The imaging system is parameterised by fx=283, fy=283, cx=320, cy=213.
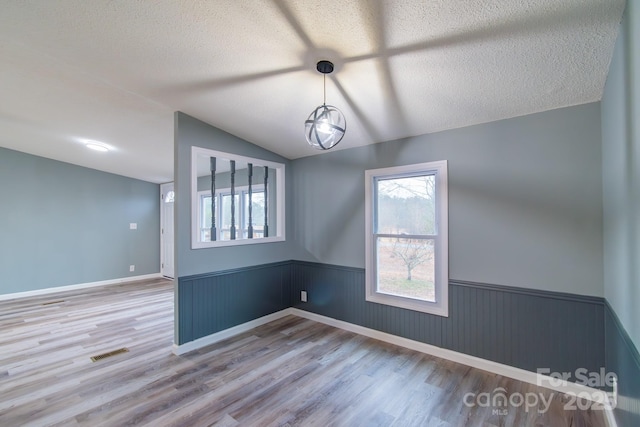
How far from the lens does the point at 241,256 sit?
3703mm

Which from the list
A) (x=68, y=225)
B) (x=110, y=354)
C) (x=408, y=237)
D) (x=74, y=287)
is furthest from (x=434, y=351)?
(x=68, y=225)

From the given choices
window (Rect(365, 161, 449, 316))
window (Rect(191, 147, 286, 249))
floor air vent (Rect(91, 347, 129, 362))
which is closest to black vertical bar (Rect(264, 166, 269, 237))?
window (Rect(191, 147, 286, 249))

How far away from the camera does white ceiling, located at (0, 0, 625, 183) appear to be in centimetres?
163

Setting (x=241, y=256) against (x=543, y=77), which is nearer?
(x=543, y=77)

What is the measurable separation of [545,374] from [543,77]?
2366 millimetres

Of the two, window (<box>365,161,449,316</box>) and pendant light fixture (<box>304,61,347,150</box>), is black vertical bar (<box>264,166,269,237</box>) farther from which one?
pendant light fixture (<box>304,61,347,150</box>)

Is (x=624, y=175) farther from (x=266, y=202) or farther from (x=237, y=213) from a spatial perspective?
(x=237, y=213)

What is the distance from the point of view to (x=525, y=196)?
2.48m

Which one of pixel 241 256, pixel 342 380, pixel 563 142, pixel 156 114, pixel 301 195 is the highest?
pixel 156 114

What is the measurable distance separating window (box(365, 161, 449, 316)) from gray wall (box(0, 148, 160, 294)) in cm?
566

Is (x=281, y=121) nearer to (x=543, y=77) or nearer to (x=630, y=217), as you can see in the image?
(x=543, y=77)

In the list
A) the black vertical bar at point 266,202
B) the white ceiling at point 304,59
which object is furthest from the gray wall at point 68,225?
the black vertical bar at point 266,202

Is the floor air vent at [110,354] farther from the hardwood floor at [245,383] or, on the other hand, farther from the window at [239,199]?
the window at [239,199]

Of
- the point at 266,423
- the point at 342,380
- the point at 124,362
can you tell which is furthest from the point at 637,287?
the point at 124,362
